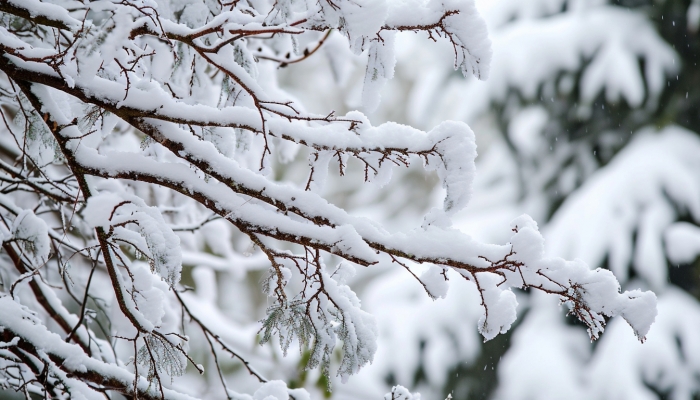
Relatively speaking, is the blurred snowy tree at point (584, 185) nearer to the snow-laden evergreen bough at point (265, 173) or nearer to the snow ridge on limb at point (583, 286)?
the snow ridge on limb at point (583, 286)

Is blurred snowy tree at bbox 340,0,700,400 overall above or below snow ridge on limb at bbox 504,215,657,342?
above

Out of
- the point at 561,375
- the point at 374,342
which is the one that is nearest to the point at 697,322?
the point at 561,375

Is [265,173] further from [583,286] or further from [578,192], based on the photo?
[578,192]

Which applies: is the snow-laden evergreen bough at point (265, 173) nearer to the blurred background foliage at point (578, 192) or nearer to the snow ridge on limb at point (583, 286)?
the snow ridge on limb at point (583, 286)

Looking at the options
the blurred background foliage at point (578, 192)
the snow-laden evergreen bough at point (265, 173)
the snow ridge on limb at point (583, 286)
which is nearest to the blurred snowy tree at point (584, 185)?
the blurred background foliage at point (578, 192)

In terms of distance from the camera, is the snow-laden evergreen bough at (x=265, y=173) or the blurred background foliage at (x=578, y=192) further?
the blurred background foliage at (x=578, y=192)

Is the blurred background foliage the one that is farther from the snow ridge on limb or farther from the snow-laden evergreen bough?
the snow ridge on limb

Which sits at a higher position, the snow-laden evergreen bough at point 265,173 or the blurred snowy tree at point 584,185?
the blurred snowy tree at point 584,185

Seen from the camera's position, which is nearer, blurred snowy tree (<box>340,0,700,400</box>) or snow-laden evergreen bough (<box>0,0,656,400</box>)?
snow-laden evergreen bough (<box>0,0,656,400</box>)

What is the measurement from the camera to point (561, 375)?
507 cm

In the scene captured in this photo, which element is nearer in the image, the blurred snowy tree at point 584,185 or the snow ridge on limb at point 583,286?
the snow ridge on limb at point 583,286

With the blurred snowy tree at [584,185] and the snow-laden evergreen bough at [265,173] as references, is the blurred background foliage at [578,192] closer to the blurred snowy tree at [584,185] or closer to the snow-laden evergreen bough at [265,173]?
the blurred snowy tree at [584,185]

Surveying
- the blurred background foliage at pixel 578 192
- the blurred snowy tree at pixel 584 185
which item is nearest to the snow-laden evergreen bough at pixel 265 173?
the blurred background foliage at pixel 578 192

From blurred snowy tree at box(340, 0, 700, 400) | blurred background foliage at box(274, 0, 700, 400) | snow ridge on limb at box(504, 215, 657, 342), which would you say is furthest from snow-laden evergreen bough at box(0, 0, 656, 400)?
blurred snowy tree at box(340, 0, 700, 400)
